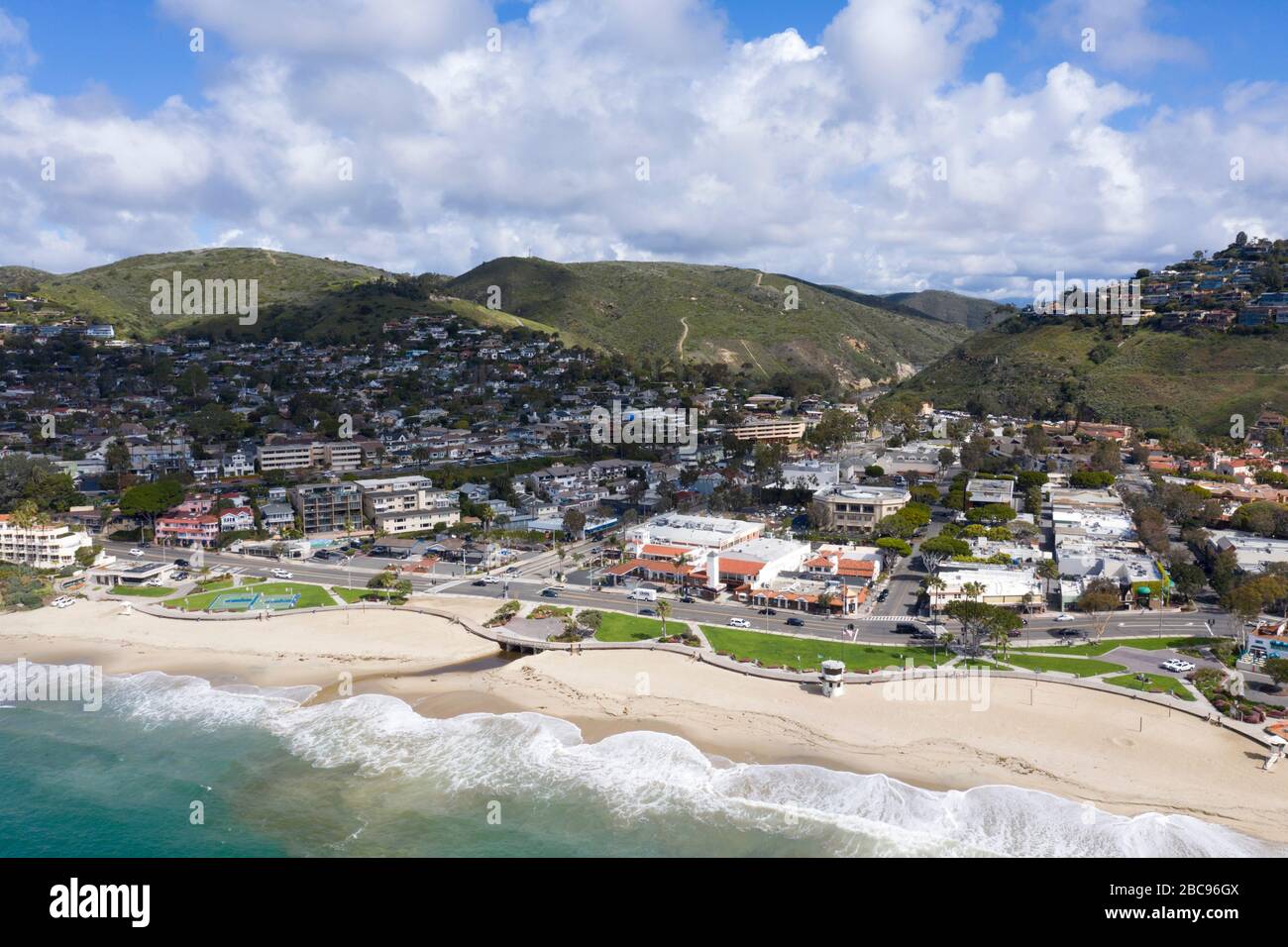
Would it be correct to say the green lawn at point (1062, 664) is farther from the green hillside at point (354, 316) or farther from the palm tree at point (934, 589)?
the green hillside at point (354, 316)

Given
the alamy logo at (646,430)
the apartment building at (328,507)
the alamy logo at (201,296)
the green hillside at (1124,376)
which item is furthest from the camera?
the alamy logo at (201,296)

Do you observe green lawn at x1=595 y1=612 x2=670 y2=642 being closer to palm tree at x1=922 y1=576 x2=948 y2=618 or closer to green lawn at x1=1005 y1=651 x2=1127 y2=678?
palm tree at x1=922 y1=576 x2=948 y2=618

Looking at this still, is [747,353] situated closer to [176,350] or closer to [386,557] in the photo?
[176,350]

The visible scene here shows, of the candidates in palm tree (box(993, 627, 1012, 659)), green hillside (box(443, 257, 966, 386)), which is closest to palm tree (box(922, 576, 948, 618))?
palm tree (box(993, 627, 1012, 659))

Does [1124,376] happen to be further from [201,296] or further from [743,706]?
[201,296]

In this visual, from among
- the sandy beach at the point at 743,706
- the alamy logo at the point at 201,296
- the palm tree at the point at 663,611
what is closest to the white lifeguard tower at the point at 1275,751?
the sandy beach at the point at 743,706
